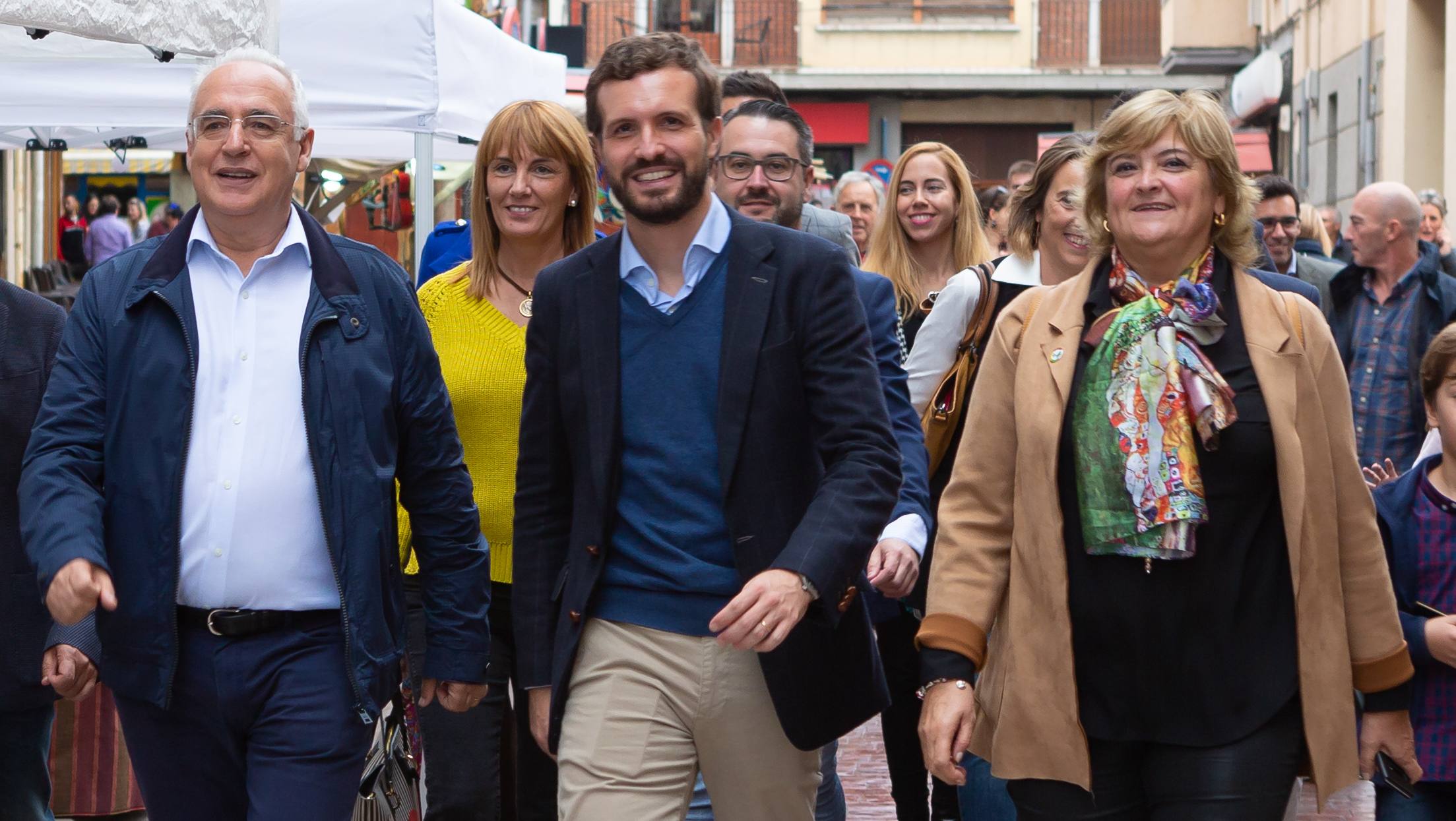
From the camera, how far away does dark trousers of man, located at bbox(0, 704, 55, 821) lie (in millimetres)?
4508

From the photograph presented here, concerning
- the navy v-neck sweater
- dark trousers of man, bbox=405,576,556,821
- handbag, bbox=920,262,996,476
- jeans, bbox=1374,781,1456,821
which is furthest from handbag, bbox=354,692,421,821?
jeans, bbox=1374,781,1456,821

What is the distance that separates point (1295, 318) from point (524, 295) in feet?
7.75

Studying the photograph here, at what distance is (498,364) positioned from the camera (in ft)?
16.2

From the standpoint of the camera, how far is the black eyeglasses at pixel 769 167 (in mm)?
5383

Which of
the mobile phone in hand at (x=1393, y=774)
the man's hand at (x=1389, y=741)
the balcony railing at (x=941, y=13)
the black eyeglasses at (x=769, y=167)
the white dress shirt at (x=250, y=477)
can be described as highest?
the balcony railing at (x=941, y=13)

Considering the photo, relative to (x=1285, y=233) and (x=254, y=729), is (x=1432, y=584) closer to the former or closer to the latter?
(x=254, y=729)

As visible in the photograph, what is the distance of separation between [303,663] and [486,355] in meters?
1.47

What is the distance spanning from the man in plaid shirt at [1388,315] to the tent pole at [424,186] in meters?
4.39

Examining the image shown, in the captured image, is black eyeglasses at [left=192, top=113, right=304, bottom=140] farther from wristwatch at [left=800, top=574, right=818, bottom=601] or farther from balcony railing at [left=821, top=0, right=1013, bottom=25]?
balcony railing at [left=821, top=0, right=1013, bottom=25]

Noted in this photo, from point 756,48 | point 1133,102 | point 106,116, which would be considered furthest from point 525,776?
point 756,48

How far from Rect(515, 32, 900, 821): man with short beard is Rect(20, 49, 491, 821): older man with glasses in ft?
1.26

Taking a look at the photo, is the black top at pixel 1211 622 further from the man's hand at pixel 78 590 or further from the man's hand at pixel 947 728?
the man's hand at pixel 78 590

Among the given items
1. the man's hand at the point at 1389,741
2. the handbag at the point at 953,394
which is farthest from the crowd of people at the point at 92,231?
the man's hand at the point at 1389,741

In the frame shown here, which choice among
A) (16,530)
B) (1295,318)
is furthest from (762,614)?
(16,530)
